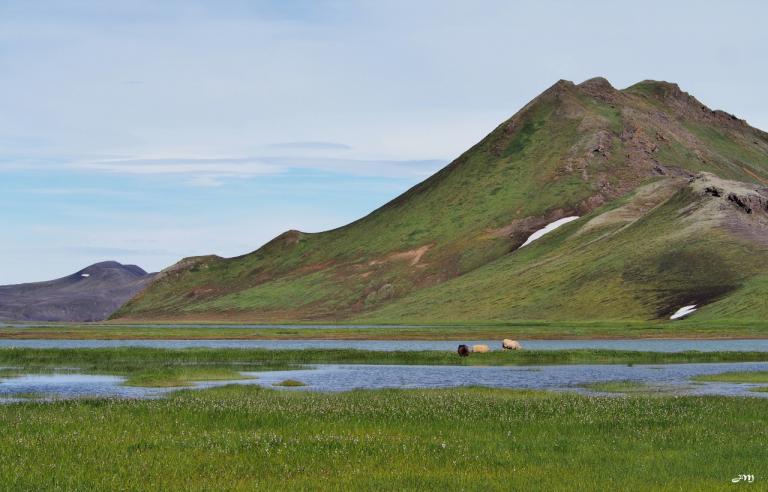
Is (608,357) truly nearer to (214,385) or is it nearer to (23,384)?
(214,385)

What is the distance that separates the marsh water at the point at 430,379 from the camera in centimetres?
6041

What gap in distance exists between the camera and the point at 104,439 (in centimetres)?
3434

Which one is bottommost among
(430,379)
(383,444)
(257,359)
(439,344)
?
(430,379)

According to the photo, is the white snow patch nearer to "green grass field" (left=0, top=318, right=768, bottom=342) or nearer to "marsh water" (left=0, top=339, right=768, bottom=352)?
"green grass field" (left=0, top=318, right=768, bottom=342)

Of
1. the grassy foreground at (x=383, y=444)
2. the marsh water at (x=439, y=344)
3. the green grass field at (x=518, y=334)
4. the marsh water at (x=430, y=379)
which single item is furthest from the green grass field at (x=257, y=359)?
the green grass field at (x=518, y=334)

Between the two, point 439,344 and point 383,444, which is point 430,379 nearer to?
point 383,444

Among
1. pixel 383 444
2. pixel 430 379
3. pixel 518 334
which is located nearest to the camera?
pixel 383 444

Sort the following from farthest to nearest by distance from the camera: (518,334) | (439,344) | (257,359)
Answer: (518,334), (439,344), (257,359)

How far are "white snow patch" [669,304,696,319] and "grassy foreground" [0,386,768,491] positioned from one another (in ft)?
463

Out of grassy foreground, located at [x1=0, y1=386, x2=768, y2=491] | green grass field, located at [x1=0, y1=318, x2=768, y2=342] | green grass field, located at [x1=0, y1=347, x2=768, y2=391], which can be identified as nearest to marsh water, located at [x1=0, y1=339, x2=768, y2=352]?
green grass field, located at [x1=0, y1=318, x2=768, y2=342]

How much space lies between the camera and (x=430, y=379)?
71.9 m

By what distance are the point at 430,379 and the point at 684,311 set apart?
127m

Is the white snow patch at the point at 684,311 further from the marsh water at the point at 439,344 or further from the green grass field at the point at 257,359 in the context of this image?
the green grass field at the point at 257,359

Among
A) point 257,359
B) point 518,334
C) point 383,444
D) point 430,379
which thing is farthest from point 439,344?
point 383,444
